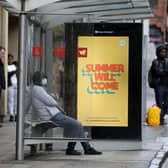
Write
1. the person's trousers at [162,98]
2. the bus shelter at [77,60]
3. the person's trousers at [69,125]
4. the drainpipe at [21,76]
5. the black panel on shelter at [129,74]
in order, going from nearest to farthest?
the drainpipe at [21,76]
the bus shelter at [77,60]
the person's trousers at [69,125]
the black panel on shelter at [129,74]
the person's trousers at [162,98]

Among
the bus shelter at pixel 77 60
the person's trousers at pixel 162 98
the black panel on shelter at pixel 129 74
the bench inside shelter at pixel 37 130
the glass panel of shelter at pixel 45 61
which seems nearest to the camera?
the bus shelter at pixel 77 60

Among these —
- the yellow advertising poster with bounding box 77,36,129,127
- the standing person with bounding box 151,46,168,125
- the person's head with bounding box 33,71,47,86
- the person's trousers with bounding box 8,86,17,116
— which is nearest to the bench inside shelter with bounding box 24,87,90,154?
the person's head with bounding box 33,71,47,86

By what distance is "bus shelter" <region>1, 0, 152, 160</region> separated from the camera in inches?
442

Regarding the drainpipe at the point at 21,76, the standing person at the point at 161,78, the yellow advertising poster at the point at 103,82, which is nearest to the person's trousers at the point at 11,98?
the standing person at the point at 161,78

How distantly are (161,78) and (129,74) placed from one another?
596 cm

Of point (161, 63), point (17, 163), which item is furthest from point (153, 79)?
point (17, 163)

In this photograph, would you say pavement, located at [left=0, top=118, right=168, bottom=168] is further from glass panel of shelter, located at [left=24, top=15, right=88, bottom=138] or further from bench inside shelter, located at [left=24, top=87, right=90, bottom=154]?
glass panel of shelter, located at [left=24, top=15, right=88, bottom=138]

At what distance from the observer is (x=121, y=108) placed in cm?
1297

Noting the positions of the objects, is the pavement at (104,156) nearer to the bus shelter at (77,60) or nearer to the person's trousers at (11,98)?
the bus shelter at (77,60)

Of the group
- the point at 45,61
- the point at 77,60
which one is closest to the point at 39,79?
the point at 45,61

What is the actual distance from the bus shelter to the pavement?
235mm

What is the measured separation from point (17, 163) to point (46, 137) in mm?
876

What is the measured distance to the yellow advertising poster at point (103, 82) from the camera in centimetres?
1273

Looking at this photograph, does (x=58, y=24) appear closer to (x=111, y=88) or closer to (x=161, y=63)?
(x=111, y=88)
